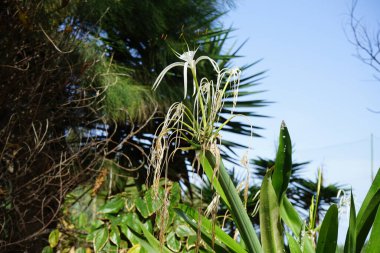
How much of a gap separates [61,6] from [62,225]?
1.71 meters

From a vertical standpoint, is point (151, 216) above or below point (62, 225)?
above

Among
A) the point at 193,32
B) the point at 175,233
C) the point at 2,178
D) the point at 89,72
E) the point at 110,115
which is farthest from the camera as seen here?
the point at 193,32

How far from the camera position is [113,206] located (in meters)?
3.73

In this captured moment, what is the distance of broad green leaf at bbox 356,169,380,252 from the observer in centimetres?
162

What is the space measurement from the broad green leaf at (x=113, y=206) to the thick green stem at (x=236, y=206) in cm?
221

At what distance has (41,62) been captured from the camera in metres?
4.68

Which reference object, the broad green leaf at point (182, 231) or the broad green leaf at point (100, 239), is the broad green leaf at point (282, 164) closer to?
the broad green leaf at point (182, 231)

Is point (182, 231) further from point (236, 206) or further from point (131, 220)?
point (236, 206)

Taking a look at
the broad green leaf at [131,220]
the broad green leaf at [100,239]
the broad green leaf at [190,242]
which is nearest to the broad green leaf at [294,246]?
the broad green leaf at [190,242]

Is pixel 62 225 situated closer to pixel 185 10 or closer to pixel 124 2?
pixel 124 2

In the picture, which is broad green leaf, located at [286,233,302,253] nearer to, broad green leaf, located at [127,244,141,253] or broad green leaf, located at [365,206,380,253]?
broad green leaf, located at [365,206,380,253]

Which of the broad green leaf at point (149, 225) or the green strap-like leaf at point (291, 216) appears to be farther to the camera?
the broad green leaf at point (149, 225)

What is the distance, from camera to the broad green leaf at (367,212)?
162 centimetres

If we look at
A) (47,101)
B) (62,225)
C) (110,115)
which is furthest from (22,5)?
(62,225)
